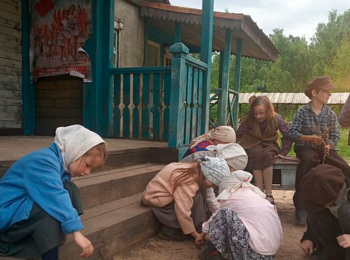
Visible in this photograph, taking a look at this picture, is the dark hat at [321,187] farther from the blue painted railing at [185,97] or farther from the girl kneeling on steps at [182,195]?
the blue painted railing at [185,97]

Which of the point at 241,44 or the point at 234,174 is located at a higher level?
the point at 241,44

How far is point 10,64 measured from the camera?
523 cm

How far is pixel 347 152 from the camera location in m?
11.3

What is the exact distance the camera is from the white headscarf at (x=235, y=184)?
247cm

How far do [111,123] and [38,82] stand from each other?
1.44 m

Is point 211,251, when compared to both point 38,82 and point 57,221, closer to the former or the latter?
point 57,221

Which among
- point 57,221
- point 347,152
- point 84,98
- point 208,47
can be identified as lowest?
point 347,152

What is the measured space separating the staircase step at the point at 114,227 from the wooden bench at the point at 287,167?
1.80m

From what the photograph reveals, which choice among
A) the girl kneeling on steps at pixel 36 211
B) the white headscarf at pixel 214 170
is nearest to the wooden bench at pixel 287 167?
the white headscarf at pixel 214 170

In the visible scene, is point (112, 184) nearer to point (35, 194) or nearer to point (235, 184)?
point (235, 184)

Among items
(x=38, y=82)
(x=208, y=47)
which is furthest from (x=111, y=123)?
(x=208, y=47)

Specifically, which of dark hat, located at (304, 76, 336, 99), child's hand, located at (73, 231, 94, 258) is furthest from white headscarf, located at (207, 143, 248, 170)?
child's hand, located at (73, 231, 94, 258)

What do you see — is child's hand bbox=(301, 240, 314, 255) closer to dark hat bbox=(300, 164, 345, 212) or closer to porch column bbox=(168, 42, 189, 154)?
dark hat bbox=(300, 164, 345, 212)

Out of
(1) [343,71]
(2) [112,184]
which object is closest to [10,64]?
(2) [112,184]
